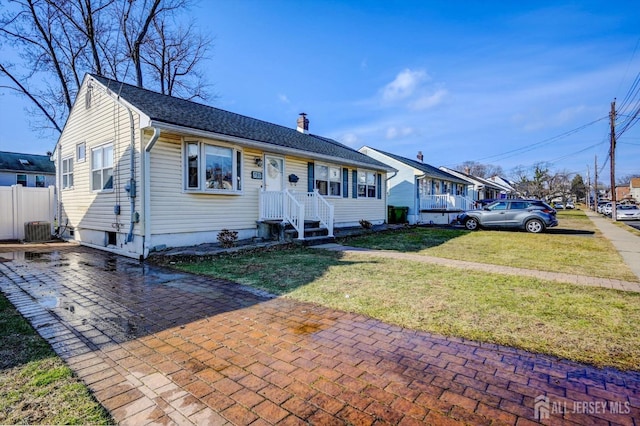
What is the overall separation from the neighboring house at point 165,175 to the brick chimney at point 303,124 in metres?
4.95

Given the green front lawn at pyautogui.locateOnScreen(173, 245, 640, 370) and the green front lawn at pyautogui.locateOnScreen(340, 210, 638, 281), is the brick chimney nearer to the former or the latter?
the green front lawn at pyautogui.locateOnScreen(340, 210, 638, 281)

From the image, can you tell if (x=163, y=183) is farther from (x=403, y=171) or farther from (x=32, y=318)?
(x=403, y=171)

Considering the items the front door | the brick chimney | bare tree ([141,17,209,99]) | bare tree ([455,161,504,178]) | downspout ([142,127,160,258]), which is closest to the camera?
downspout ([142,127,160,258])

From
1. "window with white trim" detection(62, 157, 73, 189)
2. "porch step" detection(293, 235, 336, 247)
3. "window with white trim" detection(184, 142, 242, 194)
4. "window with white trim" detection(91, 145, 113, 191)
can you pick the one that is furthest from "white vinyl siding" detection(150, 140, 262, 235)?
"window with white trim" detection(62, 157, 73, 189)

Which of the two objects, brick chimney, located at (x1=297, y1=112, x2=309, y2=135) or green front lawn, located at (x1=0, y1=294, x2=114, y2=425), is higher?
brick chimney, located at (x1=297, y1=112, x2=309, y2=135)

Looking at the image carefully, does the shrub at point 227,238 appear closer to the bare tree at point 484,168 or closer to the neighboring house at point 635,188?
the bare tree at point 484,168

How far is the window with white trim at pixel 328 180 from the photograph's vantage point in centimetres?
1342

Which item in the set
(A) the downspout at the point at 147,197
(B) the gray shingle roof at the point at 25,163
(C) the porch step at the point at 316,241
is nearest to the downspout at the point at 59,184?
(A) the downspout at the point at 147,197

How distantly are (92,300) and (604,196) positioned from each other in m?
120

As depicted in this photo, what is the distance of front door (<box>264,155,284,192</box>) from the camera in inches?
436

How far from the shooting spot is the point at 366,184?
16.2 metres

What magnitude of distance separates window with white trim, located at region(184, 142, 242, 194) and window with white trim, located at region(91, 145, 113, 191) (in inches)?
101

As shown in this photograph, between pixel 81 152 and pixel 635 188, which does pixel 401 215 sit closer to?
pixel 81 152

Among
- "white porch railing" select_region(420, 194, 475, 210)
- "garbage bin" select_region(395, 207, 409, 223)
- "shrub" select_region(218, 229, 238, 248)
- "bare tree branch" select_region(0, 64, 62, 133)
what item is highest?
"bare tree branch" select_region(0, 64, 62, 133)
